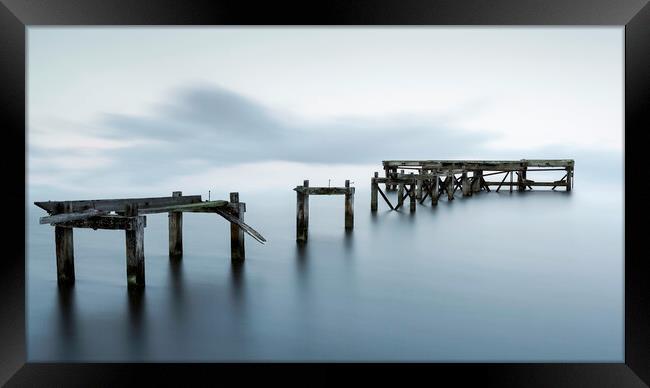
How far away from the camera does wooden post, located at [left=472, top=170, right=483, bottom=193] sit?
36.9 m

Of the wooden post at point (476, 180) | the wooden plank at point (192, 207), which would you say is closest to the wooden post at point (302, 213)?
the wooden plank at point (192, 207)

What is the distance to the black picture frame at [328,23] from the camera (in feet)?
12.4

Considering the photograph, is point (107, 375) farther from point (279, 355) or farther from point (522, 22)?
point (522, 22)

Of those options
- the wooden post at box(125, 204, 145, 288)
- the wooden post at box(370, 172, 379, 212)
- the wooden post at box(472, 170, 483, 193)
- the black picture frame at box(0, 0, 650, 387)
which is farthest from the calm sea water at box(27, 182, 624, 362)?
the wooden post at box(472, 170, 483, 193)

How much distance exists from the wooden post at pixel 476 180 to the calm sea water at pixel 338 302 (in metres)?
17.7

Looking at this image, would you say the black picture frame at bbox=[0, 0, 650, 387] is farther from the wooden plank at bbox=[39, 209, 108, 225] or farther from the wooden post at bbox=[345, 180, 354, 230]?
the wooden post at bbox=[345, 180, 354, 230]

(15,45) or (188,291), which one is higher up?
(15,45)

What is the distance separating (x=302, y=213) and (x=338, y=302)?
16.7 feet

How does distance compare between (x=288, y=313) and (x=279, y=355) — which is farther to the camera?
(x=288, y=313)

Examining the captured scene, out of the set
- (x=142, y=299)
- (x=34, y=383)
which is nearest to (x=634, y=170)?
(x=34, y=383)

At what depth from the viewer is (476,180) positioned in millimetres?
37719

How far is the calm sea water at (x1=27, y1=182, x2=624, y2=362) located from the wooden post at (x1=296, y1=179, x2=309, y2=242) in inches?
21.6

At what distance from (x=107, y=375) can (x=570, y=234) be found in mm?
22231

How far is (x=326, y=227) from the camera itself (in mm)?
21156
